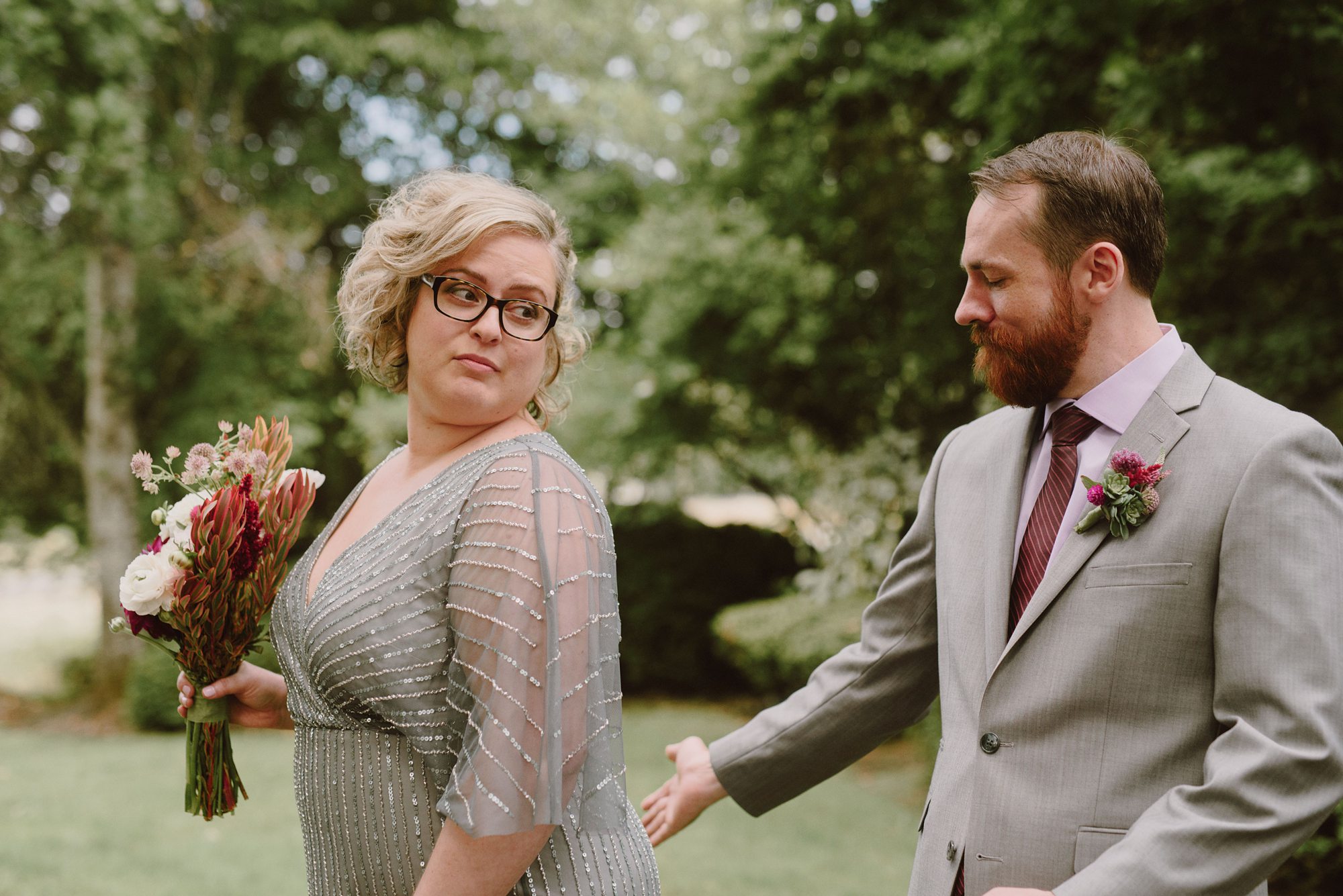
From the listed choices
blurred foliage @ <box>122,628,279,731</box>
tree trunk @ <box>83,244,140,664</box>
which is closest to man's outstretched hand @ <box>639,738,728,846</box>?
blurred foliage @ <box>122,628,279,731</box>

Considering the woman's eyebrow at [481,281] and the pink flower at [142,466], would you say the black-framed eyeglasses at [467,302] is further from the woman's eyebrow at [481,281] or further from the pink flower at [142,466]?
the pink flower at [142,466]

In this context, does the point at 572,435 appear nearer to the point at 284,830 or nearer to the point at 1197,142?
the point at 284,830

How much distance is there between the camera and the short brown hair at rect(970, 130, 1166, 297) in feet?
6.64

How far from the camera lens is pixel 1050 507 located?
215 centimetres

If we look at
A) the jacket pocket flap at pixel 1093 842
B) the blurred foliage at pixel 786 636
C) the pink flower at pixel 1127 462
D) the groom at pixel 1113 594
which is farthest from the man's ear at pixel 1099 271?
the blurred foliage at pixel 786 636

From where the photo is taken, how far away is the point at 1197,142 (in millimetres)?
5746

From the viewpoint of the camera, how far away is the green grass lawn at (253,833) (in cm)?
664

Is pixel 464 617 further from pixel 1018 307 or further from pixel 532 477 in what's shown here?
pixel 1018 307

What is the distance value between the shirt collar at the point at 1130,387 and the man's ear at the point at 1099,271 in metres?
0.15

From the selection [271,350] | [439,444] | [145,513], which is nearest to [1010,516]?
[439,444]

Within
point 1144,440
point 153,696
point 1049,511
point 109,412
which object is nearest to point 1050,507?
point 1049,511

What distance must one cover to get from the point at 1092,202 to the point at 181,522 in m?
1.97

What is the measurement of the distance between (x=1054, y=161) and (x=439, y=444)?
51.9 inches

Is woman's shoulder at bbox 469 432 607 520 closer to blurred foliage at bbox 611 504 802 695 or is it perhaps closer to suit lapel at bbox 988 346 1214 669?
suit lapel at bbox 988 346 1214 669
